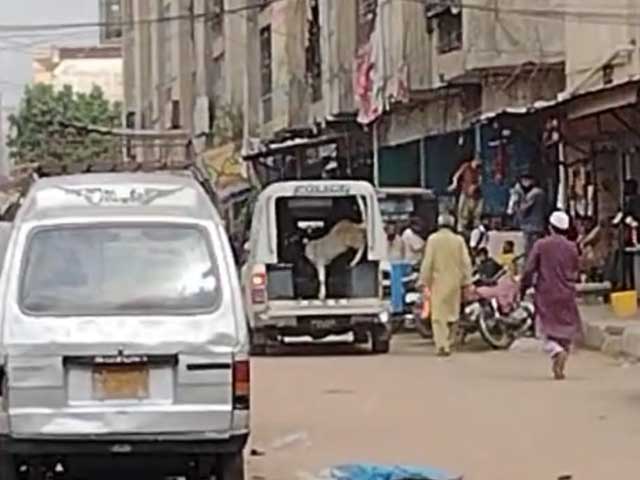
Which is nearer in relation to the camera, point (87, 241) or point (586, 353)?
point (87, 241)

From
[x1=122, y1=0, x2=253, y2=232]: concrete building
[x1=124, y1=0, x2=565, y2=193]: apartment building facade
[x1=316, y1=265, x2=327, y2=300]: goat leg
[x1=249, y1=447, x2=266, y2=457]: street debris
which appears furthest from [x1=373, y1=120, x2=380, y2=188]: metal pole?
[x1=249, y1=447, x2=266, y2=457]: street debris

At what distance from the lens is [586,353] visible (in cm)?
2391

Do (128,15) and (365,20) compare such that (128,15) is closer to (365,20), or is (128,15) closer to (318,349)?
(365,20)

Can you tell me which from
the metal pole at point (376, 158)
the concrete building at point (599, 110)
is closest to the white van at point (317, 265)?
the concrete building at point (599, 110)

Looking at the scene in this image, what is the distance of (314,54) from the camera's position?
48062 millimetres

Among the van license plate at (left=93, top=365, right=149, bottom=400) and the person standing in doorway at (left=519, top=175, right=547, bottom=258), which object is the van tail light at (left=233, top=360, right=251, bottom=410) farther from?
the person standing in doorway at (left=519, top=175, right=547, bottom=258)

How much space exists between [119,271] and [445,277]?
12924mm

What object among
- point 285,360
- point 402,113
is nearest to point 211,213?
point 285,360

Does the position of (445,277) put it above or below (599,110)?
below

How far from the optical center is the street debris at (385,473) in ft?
39.2

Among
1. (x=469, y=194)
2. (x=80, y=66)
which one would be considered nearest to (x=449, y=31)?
(x=469, y=194)

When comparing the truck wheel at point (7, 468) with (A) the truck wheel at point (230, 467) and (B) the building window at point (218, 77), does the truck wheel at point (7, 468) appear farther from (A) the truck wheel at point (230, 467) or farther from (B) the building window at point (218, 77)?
(B) the building window at point (218, 77)

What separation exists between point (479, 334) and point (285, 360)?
8.95ft

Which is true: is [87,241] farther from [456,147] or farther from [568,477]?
[456,147]
